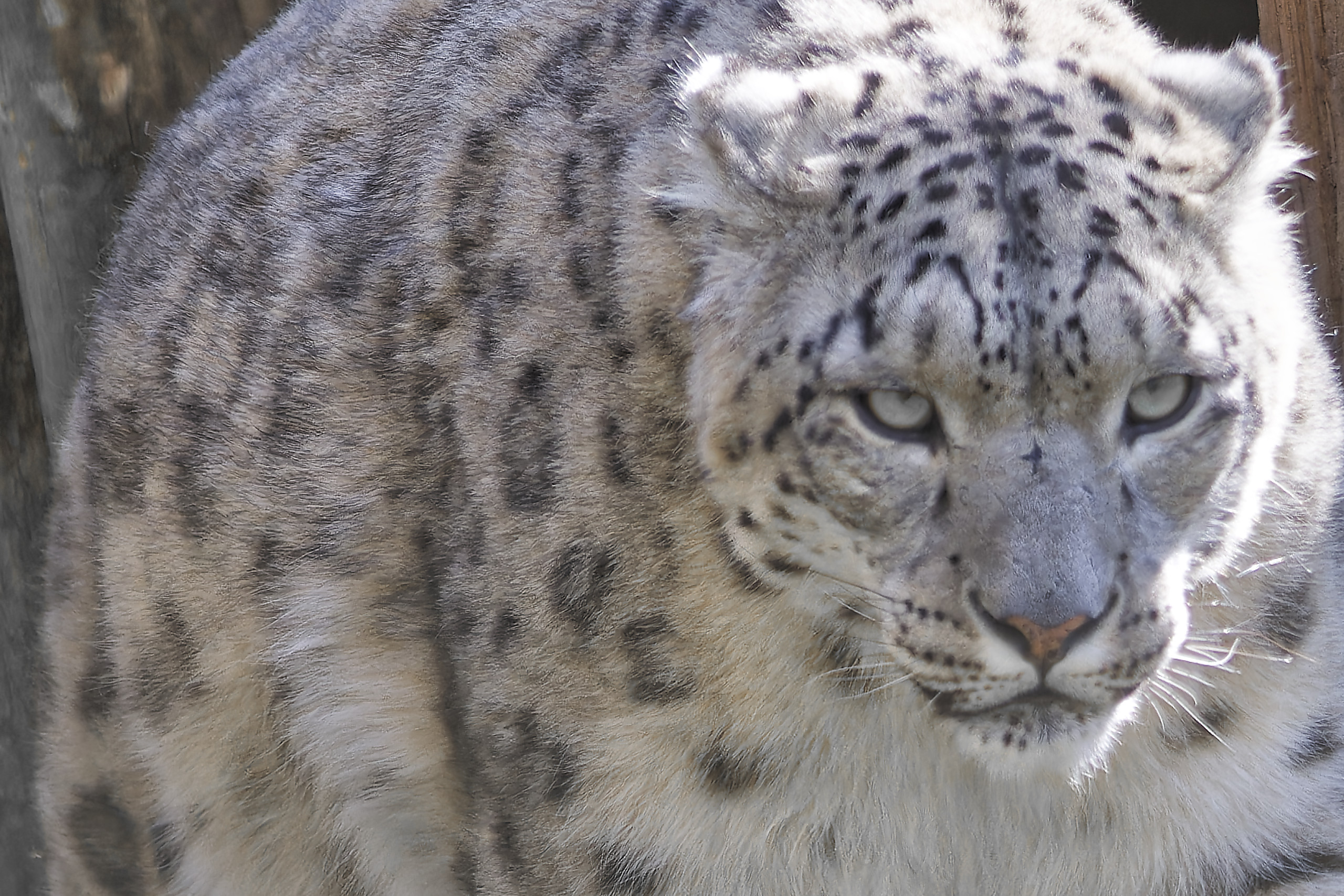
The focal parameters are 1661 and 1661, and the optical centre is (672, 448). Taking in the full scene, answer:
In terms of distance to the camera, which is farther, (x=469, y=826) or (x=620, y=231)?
(x=469, y=826)

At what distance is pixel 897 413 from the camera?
2768mm

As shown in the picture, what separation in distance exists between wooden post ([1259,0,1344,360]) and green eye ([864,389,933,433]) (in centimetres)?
229

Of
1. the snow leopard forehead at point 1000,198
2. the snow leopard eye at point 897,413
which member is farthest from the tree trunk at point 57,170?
the snow leopard eye at point 897,413

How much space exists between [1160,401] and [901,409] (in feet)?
1.44

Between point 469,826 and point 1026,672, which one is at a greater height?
point 1026,672

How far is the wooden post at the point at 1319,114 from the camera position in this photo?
459 cm

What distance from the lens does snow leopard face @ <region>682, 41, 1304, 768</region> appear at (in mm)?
2695

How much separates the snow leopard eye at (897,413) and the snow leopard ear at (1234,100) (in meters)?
0.73

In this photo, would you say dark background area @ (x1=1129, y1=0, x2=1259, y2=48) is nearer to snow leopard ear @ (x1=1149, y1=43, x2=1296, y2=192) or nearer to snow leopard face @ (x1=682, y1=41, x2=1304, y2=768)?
snow leopard ear @ (x1=1149, y1=43, x2=1296, y2=192)

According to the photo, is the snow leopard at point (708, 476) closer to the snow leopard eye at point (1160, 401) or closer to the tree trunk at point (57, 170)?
the snow leopard eye at point (1160, 401)

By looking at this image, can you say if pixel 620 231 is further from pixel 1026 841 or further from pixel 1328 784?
pixel 1328 784

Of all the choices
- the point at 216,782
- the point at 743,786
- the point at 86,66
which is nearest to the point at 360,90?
the point at 86,66

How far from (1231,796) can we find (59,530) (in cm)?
329

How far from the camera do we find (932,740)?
11.2 ft
